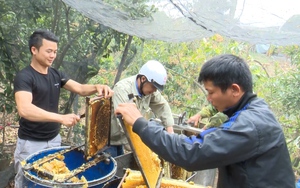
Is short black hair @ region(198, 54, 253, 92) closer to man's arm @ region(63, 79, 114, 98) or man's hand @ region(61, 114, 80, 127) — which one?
man's hand @ region(61, 114, 80, 127)

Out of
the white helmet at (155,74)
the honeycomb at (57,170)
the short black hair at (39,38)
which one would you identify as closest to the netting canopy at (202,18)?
the white helmet at (155,74)

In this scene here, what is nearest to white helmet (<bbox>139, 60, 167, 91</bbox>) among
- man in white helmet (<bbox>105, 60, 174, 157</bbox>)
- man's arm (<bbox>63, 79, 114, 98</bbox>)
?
man in white helmet (<bbox>105, 60, 174, 157</bbox>)

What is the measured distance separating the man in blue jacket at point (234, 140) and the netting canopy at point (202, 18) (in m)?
1.58

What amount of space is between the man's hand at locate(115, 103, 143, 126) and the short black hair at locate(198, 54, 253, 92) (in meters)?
0.51

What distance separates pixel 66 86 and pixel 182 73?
3.93 m

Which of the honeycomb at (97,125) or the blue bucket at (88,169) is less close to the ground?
the honeycomb at (97,125)

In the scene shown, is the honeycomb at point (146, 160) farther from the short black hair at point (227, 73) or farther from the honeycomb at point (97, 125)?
the short black hair at point (227, 73)

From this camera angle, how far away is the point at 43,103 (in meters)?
3.55

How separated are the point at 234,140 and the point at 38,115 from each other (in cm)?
198

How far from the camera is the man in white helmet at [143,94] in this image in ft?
13.0

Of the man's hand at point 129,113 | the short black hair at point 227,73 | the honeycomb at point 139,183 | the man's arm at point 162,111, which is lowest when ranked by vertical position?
the honeycomb at point 139,183

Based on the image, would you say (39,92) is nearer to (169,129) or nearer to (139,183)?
(139,183)

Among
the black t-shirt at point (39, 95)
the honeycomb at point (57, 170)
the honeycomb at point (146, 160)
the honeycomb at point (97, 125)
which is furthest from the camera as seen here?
the black t-shirt at point (39, 95)

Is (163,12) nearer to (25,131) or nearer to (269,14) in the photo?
(269,14)
